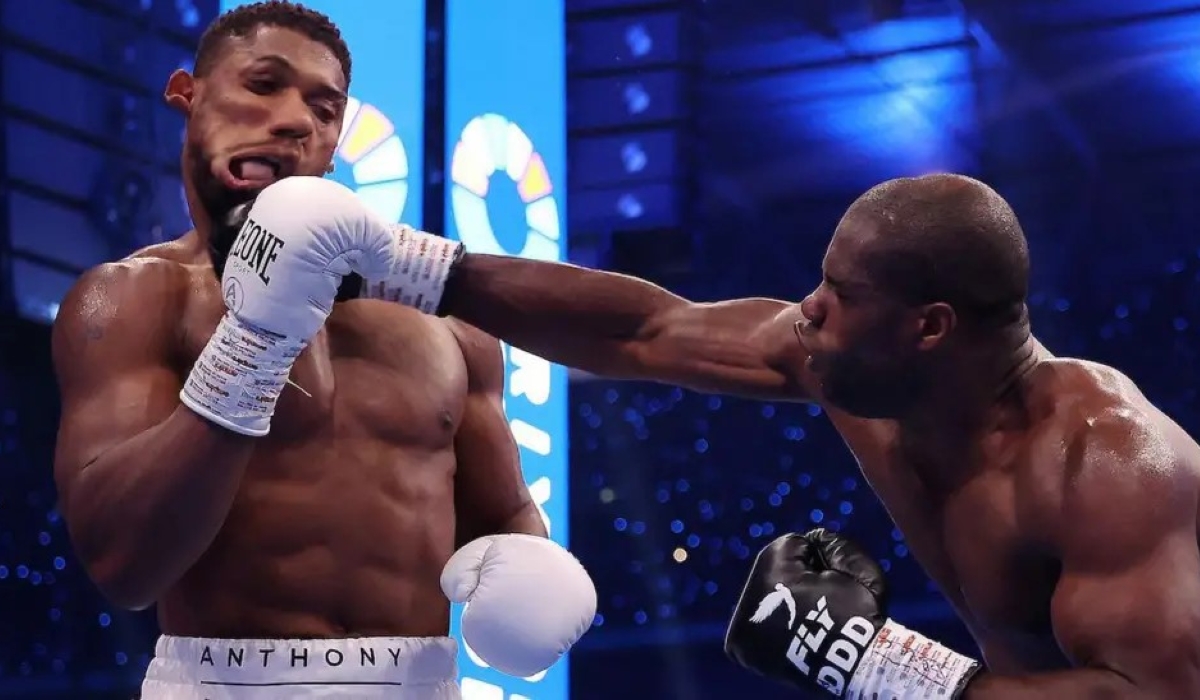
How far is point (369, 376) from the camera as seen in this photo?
186 centimetres

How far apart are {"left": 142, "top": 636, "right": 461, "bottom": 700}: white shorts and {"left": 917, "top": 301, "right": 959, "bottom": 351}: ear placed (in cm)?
75

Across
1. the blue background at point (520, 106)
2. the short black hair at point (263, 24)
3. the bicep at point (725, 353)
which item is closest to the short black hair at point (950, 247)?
the bicep at point (725, 353)

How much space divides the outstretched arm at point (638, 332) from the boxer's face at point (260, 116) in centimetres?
29

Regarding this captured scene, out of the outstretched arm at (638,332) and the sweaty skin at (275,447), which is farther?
the outstretched arm at (638,332)

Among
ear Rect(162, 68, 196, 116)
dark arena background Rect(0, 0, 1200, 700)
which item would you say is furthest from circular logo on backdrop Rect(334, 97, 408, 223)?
ear Rect(162, 68, 196, 116)

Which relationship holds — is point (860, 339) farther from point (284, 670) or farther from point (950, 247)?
point (284, 670)

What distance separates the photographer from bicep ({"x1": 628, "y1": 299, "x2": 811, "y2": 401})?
1.96 meters

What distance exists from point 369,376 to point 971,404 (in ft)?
2.61

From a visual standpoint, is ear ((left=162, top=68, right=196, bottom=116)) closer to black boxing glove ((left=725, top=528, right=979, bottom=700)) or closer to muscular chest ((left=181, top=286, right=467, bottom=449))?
muscular chest ((left=181, top=286, right=467, bottom=449))

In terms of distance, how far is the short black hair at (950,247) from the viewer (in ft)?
5.44

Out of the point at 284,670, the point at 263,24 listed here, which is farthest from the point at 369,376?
the point at 263,24

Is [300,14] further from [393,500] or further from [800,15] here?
[800,15]

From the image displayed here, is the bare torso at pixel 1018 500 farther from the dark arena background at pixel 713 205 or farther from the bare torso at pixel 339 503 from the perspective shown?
the dark arena background at pixel 713 205

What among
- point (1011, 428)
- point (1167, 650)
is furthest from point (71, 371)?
point (1167, 650)
